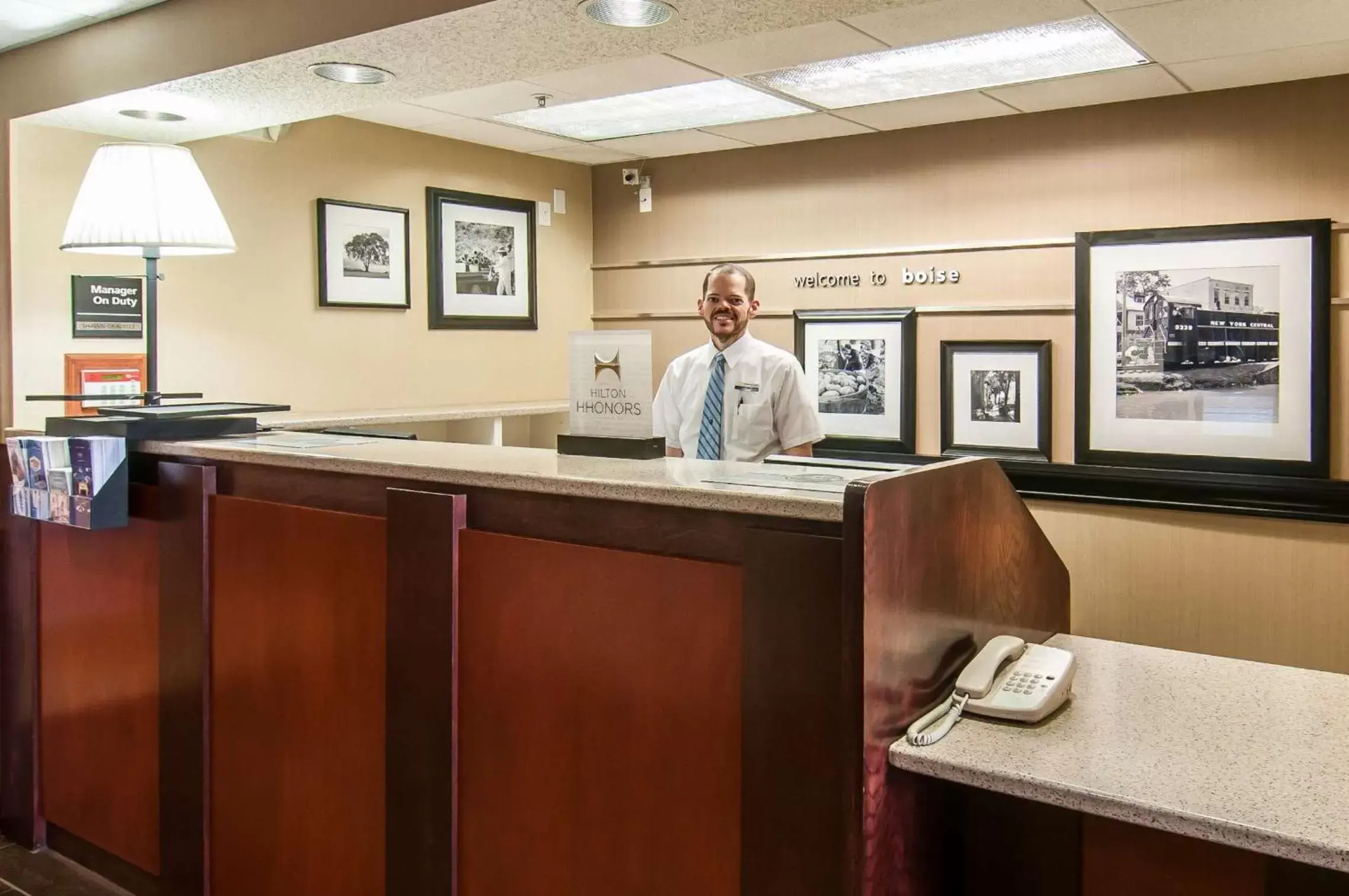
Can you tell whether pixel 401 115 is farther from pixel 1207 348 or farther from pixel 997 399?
pixel 1207 348

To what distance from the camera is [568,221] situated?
6.05m

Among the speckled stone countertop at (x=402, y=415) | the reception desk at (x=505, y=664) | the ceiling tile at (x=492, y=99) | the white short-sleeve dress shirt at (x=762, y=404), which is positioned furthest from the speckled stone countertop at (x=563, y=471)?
the ceiling tile at (x=492, y=99)

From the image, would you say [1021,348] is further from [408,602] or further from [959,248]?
[408,602]

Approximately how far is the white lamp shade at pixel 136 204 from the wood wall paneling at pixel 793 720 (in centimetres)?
202

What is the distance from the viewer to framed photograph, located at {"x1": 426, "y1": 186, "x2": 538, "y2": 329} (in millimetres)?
5273

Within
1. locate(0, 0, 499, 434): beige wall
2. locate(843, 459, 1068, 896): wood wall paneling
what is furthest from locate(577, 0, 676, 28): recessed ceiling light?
locate(843, 459, 1068, 896): wood wall paneling

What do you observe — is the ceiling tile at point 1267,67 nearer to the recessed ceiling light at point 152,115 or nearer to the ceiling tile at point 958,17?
the ceiling tile at point 958,17

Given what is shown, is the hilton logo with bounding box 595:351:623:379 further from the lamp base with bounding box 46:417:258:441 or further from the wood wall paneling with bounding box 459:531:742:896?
the lamp base with bounding box 46:417:258:441

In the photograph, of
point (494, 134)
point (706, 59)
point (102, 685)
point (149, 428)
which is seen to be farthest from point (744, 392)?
point (102, 685)

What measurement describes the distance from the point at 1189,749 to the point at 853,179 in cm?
411

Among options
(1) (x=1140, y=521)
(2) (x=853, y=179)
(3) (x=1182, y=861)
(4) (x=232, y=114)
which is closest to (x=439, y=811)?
(3) (x=1182, y=861)

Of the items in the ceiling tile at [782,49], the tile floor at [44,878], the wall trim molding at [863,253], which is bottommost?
the tile floor at [44,878]

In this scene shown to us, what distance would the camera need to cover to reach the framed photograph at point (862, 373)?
516 centimetres

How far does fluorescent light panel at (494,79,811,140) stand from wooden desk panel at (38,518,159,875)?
262 cm
